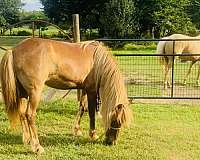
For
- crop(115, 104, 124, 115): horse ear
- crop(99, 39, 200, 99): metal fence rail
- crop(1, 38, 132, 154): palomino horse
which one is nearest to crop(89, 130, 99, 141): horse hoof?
crop(1, 38, 132, 154): palomino horse

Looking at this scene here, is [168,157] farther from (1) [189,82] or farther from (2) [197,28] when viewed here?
(2) [197,28]

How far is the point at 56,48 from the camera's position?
5.36 metres

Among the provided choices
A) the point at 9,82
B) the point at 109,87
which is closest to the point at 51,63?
the point at 9,82

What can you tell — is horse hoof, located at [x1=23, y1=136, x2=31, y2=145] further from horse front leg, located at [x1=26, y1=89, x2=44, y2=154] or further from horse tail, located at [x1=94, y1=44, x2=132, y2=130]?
horse tail, located at [x1=94, y1=44, x2=132, y2=130]

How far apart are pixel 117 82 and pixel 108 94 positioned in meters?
0.20

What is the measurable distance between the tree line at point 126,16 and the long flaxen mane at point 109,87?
71.6 ft

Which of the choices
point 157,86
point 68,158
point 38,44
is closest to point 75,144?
point 68,158

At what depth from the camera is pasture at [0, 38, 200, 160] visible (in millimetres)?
5102

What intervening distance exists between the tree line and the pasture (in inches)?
790

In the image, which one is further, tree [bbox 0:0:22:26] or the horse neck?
tree [bbox 0:0:22:26]

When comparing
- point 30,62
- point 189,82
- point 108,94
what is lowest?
point 189,82

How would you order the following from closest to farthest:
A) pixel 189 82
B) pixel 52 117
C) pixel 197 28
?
pixel 52 117
pixel 189 82
pixel 197 28

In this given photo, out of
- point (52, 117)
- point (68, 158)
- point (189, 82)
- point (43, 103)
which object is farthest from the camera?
point (189, 82)

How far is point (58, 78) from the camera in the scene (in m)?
5.37
